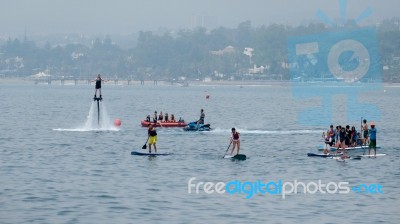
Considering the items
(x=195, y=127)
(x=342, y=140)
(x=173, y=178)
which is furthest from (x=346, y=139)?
(x=195, y=127)

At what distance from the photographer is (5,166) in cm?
6359

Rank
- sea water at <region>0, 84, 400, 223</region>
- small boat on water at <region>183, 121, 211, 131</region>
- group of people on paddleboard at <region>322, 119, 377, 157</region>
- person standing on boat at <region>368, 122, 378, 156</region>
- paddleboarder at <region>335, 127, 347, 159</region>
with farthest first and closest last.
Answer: small boat on water at <region>183, 121, 211, 131</region> < group of people on paddleboard at <region>322, 119, 377, 157</region> < paddleboarder at <region>335, 127, 347, 159</region> < person standing on boat at <region>368, 122, 378, 156</region> < sea water at <region>0, 84, 400, 223</region>

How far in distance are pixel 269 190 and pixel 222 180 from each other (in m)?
4.63

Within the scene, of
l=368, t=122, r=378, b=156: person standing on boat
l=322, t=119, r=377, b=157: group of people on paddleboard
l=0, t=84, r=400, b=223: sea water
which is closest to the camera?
l=0, t=84, r=400, b=223: sea water

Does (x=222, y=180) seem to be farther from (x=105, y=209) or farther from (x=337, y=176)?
(x=105, y=209)

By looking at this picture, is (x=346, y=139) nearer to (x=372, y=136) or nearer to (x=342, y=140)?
(x=342, y=140)

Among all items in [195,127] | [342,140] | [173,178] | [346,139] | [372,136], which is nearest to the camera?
[173,178]

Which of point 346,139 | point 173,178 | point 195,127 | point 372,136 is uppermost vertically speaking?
point 372,136

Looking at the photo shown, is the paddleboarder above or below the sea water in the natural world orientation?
above

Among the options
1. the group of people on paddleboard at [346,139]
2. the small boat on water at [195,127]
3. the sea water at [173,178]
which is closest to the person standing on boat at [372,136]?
the group of people on paddleboard at [346,139]

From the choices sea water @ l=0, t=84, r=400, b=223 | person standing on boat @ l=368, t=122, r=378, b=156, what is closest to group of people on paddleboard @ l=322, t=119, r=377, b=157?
person standing on boat @ l=368, t=122, r=378, b=156

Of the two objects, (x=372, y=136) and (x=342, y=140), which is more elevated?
(x=372, y=136)

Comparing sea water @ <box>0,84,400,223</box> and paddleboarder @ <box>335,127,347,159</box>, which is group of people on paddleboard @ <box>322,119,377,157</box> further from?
sea water @ <box>0,84,400,223</box>

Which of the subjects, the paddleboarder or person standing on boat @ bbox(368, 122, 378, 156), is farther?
the paddleboarder
